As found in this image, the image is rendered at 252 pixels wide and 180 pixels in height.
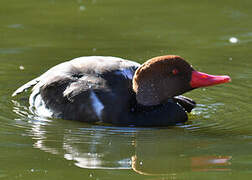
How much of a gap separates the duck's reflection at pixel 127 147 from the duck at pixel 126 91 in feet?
0.63

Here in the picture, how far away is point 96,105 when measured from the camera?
8.18 m

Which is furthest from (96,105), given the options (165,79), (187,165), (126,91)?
(187,165)

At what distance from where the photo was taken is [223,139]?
7.50 metres

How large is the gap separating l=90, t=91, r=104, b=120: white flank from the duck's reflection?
0.71 feet

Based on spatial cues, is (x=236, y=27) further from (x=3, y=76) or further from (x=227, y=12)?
(x=3, y=76)

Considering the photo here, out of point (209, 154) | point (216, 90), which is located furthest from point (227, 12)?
point (209, 154)

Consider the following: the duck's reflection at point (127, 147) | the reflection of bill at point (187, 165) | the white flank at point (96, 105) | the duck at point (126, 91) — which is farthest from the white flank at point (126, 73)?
the reflection of bill at point (187, 165)

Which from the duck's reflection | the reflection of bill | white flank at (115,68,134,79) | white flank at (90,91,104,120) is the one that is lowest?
the duck's reflection

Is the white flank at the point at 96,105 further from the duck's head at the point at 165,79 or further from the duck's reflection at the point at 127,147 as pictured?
the duck's head at the point at 165,79

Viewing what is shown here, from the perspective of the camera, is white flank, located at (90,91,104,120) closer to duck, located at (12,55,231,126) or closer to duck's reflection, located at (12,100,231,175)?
duck, located at (12,55,231,126)

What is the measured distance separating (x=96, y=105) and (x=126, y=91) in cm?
43

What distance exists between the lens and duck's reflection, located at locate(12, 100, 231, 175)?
654cm

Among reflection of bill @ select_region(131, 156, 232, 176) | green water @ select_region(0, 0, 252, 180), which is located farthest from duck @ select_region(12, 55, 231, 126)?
reflection of bill @ select_region(131, 156, 232, 176)

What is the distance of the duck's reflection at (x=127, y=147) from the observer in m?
6.54
